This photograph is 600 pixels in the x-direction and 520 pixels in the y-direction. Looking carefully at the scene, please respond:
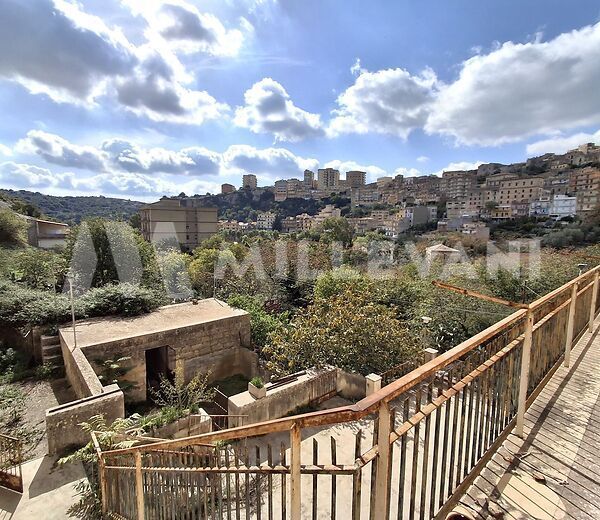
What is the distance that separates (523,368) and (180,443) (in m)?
2.59

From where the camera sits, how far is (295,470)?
1386 mm

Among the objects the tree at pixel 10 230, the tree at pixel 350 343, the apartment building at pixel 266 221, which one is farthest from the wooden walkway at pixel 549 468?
the apartment building at pixel 266 221

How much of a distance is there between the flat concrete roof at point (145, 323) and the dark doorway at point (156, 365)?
0.82 meters

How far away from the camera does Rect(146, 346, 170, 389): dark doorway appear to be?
9836 mm

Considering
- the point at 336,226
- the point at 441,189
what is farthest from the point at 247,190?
the point at 336,226

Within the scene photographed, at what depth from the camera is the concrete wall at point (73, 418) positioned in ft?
16.9

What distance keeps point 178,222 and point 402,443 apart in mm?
56643

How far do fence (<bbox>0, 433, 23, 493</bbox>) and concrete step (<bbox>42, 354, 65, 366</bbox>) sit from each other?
167 inches

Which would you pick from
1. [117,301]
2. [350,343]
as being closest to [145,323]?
[117,301]

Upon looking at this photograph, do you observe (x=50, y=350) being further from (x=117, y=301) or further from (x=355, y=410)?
(x=355, y=410)

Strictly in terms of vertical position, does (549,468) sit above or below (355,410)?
below

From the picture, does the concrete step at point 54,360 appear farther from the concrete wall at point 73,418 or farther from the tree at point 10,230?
the tree at point 10,230

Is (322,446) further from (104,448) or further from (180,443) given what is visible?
(180,443)

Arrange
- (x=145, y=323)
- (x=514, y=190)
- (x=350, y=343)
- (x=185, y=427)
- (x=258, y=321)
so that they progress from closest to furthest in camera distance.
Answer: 1. (x=185, y=427)
2. (x=350, y=343)
3. (x=145, y=323)
4. (x=258, y=321)
5. (x=514, y=190)
